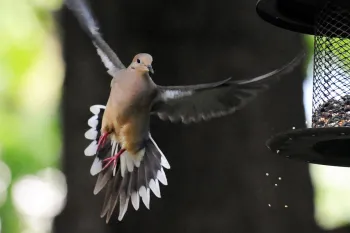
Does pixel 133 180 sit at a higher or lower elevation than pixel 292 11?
lower

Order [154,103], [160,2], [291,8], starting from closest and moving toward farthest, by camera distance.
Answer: [291,8] < [154,103] < [160,2]

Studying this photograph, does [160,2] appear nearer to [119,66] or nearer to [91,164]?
[119,66]

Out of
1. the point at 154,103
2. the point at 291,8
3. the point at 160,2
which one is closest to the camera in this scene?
the point at 291,8

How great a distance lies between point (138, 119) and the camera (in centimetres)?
169

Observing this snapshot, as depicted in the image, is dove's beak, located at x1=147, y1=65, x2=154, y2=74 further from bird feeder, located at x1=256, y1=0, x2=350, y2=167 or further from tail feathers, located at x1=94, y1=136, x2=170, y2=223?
bird feeder, located at x1=256, y1=0, x2=350, y2=167

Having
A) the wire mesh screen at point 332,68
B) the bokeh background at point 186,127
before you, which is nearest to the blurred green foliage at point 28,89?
the bokeh background at point 186,127

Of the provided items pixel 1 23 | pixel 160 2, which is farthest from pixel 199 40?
pixel 1 23

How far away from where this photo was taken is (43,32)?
6.08 feet

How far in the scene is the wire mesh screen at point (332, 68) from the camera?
4.07 ft

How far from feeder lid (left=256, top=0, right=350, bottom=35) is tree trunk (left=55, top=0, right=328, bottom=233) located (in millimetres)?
440

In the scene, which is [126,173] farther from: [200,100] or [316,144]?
[316,144]

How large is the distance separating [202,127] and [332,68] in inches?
17.8

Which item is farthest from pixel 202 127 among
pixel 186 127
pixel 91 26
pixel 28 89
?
pixel 28 89

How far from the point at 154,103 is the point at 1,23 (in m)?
0.51
